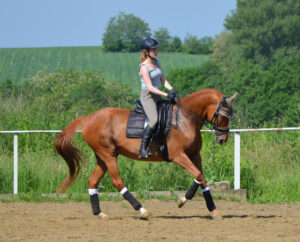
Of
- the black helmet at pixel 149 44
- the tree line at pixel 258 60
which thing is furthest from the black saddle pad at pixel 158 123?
the tree line at pixel 258 60

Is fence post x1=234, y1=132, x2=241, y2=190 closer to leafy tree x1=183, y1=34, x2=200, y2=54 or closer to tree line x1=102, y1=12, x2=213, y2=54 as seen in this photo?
tree line x1=102, y1=12, x2=213, y2=54

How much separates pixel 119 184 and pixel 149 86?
5.43 feet

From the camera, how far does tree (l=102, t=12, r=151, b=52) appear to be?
109000 mm

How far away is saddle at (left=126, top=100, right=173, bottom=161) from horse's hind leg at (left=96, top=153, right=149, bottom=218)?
0.51 m

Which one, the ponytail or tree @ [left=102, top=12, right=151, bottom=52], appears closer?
the ponytail

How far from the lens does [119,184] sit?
881cm

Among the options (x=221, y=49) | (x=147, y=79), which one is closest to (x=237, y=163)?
(x=147, y=79)

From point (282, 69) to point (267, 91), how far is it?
4090 millimetres

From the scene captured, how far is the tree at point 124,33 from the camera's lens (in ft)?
358

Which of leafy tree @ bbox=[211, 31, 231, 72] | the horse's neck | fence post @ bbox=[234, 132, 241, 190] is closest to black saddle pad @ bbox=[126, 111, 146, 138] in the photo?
the horse's neck

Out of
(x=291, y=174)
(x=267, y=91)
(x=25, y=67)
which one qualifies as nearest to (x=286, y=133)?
(x=291, y=174)

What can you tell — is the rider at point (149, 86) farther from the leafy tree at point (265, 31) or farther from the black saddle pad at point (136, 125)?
the leafy tree at point (265, 31)

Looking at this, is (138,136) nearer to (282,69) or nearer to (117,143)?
(117,143)

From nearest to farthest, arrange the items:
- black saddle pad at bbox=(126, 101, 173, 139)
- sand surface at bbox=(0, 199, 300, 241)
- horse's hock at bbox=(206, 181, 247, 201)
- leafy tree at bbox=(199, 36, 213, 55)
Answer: sand surface at bbox=(0, 199, 300, 241)
black saddle pad at bbox=(126, 101, 173, 139)
horse's hock at bbox=(206, 181, 247, 201)
leafy tree at bbox=(199, 36, 213, 55)
